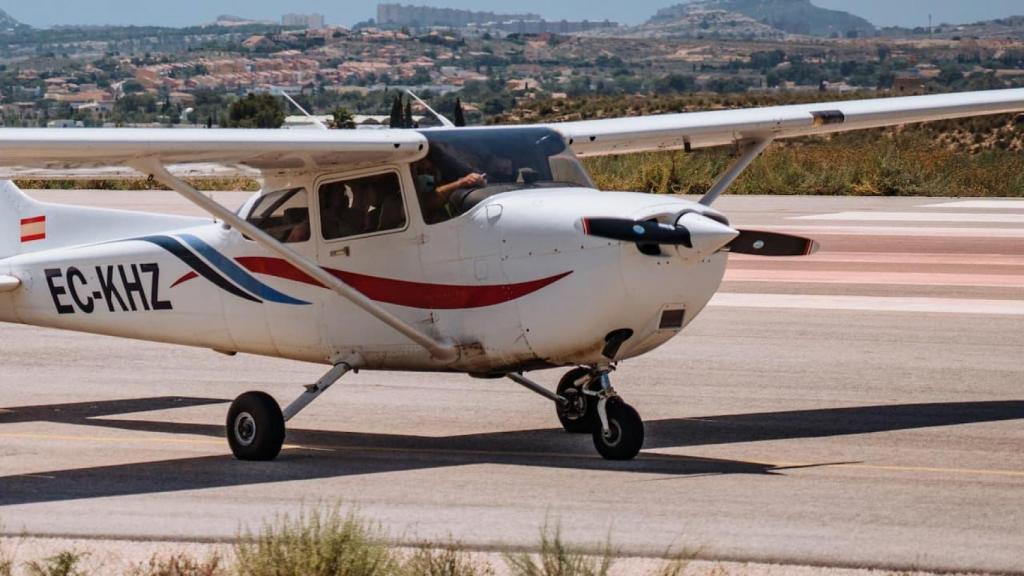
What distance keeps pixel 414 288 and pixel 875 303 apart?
955 centimetres

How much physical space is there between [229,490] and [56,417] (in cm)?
348

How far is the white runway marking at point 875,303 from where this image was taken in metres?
18.8

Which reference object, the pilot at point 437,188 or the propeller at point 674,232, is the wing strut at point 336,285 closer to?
the pilot at point 437,188

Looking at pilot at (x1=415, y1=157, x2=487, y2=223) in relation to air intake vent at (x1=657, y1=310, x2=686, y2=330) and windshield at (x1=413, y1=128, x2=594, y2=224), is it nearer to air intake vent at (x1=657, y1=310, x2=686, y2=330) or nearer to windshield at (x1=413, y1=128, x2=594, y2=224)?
windshield at (x1=413, y1=128, x2=594, y2=224)

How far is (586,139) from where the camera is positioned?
483 inches

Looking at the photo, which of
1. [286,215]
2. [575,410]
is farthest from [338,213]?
[575,410]

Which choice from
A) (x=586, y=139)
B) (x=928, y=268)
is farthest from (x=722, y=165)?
(x=586, y=139)

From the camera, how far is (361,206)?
1136 cm

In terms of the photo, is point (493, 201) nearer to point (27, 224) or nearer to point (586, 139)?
point (586, 139)

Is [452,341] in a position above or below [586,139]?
below

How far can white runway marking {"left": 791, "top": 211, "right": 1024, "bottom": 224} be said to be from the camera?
98.6 ft

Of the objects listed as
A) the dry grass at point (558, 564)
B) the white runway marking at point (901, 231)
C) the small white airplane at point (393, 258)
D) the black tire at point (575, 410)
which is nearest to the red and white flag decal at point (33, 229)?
the small white airplane at point (393, 258)

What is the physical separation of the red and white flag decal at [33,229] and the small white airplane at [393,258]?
2 centimetres

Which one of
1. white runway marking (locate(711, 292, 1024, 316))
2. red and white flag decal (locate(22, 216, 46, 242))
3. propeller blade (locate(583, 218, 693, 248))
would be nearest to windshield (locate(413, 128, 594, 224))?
propeller blade (locate(583, 218, 693, 248))
